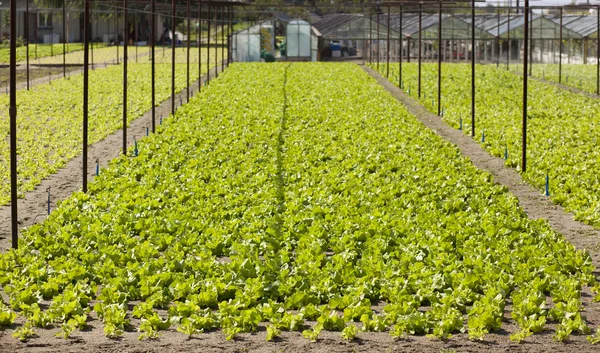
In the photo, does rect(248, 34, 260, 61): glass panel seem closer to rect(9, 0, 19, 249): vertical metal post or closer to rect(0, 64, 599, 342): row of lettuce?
rect(0, 64, 599, 342): row of lettuce

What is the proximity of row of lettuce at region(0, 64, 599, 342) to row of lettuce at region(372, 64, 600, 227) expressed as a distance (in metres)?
1.33

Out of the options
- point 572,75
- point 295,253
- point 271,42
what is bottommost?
point 295,253

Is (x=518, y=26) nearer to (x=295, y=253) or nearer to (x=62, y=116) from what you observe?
(x=62, y=116)

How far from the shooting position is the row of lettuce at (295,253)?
400 inches

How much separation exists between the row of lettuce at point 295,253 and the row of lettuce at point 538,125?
1334mm

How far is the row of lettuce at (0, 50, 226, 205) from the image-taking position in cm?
2072

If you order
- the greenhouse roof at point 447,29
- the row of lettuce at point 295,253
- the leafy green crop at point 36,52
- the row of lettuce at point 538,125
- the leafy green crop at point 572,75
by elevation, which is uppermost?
the greenhouse roof at point 447,29

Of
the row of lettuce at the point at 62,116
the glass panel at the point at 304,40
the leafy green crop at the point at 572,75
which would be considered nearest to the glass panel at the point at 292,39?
the glass panel at the point at 304,40

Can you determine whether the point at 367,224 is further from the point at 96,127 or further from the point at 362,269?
the point at 96,127

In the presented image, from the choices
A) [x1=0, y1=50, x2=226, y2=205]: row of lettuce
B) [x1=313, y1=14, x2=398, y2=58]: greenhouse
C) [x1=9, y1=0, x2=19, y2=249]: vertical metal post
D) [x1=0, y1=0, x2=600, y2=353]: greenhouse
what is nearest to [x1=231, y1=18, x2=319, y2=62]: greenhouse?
[x1=313, y1=14, x2=398, y2=58]: greenhouse

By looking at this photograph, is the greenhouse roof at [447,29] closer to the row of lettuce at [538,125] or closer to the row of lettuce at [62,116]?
the row of lettuce at [538,125]

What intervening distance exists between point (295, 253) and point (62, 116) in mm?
19150

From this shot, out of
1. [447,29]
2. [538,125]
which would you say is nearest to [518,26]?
[447,29]

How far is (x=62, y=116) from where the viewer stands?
30.5 metres
